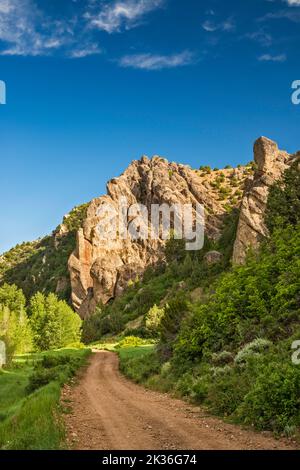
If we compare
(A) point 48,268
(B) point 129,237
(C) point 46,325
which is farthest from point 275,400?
(A) point 48,268

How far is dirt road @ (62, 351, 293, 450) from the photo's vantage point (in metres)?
10.4

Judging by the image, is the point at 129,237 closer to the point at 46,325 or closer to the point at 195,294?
the point at 195,294

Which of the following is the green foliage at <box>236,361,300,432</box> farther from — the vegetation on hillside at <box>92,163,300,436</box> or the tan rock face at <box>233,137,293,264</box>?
the tan rock face at <box>233,137,293,264</box>

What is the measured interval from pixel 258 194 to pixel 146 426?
214 feet

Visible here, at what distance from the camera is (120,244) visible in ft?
424

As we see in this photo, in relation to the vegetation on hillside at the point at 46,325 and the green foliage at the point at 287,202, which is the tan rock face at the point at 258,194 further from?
the vegetation on hillside at the point at 46,325

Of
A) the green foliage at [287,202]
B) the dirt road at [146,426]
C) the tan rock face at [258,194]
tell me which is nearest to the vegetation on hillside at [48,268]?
the tan rock face at [258,194]

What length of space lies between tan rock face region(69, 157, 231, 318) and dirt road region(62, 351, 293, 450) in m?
101

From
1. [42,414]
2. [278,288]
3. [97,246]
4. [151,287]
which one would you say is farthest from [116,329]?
[42,414]

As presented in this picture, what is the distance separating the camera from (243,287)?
81.3ft

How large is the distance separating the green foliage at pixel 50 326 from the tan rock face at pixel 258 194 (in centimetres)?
3358

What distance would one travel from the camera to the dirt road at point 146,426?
411 inches

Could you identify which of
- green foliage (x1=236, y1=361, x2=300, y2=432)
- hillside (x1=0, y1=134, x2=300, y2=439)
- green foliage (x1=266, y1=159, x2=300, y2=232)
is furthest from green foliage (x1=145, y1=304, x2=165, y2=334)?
green foliage (x1=236, y1=361, x2=300, y2=432)
